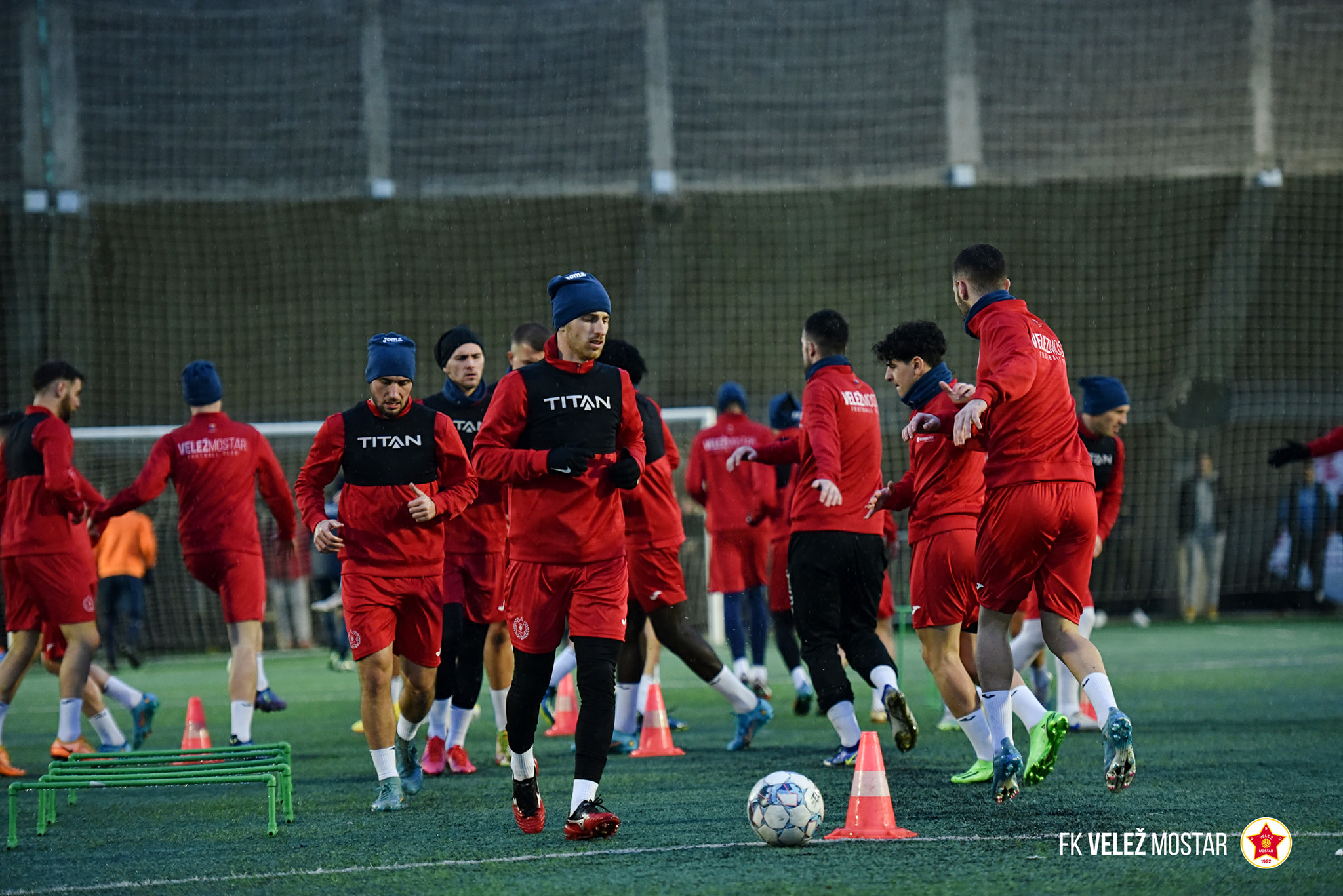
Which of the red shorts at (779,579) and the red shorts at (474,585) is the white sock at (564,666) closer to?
the red shorts at (474,585)

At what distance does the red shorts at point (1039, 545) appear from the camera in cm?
524

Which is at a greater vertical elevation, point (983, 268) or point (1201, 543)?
point (983, 268)

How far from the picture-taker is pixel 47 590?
25.8 ft

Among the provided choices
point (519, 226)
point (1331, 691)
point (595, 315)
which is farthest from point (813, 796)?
point (519, 226)

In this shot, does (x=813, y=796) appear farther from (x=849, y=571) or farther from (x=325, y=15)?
(x=325, y=15)

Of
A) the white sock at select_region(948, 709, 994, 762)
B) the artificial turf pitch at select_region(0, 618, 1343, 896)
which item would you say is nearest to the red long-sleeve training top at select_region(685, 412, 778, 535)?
the artificial turf pitch at select_region(0, 618, 1343, 896)

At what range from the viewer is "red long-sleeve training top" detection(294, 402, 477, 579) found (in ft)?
19.6

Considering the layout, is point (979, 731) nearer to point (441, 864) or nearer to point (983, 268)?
point (983, 268)

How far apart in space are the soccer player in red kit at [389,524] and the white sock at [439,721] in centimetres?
96

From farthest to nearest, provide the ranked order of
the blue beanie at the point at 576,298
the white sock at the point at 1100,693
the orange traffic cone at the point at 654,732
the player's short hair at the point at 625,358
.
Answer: the orange traffic cone at the point at 654,732, the player's short hair at the point at 625,358, the blue beanie at the point at 576,298, the white sock at the point at 1100,693

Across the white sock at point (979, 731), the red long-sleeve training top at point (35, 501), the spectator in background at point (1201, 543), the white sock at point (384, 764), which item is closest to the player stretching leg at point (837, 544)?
the white sock at point (979, 731)

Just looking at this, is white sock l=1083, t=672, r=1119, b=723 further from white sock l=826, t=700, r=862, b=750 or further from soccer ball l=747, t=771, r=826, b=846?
white sock l=826, t=700, r=862, b=750

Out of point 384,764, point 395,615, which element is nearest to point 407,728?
point 384,764

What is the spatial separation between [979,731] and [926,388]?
166cm
